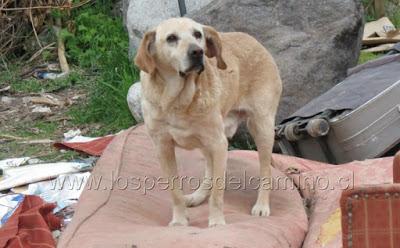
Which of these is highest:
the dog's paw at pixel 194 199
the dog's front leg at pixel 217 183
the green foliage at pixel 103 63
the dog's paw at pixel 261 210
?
the dog's front leg at pixel 217 183

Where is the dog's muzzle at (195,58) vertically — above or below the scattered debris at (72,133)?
above

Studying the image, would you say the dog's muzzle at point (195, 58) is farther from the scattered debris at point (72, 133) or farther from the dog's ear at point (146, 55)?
the scattered debris at point (72, 133)

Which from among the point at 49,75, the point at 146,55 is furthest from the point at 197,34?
the point at 49,75

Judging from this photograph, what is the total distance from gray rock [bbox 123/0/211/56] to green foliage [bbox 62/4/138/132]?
1.10 feet

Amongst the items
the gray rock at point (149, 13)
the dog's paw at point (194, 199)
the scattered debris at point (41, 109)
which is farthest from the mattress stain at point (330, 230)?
the scattered debris at point (41, 109)

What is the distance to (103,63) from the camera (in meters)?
8.29

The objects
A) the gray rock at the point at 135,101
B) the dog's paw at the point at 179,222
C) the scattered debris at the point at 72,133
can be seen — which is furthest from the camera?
the scattered debris at the point at 72,133

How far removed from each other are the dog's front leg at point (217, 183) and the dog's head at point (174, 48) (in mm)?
467

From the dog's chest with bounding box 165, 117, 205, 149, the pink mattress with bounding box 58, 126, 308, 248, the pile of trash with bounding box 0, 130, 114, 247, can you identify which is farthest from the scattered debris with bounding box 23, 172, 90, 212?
the dog's chest with bounding box 165, 117, 205, 149

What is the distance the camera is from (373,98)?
5492 mm

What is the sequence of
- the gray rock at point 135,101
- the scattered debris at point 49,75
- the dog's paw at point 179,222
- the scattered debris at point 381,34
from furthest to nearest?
the scattered debris at point 49,75, the scattered debris at point 381,34, the gray rock at point 135,101, the dog's paw at point 179,222

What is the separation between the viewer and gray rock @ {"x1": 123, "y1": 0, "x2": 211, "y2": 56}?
7.59 metres

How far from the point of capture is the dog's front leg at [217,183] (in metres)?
4.31

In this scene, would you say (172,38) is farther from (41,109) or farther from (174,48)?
(41,109)
